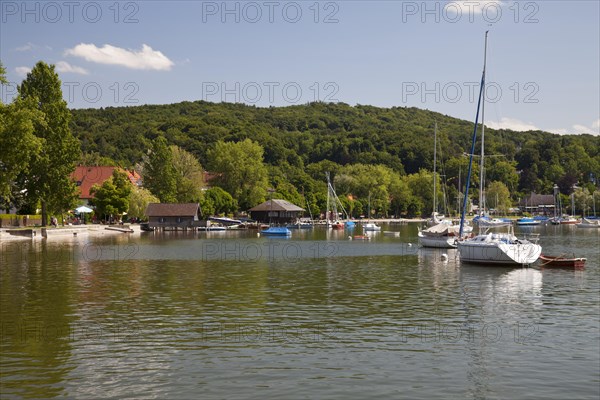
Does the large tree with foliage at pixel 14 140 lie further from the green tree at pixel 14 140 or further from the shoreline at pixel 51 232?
the shoreline at pixel 51 232

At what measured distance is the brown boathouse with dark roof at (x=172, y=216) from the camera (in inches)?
5044

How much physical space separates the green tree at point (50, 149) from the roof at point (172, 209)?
38.3 meters

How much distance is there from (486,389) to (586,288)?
24290 millimetres

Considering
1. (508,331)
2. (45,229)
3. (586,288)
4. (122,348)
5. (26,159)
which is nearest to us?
(122,348)

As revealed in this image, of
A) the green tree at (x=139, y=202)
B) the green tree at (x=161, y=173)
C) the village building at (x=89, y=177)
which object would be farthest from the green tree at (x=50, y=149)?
the village building at (x=89, y=177)

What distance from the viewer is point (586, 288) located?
129 feet

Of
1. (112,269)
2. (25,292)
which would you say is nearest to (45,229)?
(112,269)

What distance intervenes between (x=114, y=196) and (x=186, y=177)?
3282 cm

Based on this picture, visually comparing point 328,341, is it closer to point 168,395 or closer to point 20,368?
point 168,395

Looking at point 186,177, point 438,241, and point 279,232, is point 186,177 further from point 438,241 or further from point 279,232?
point 438,241

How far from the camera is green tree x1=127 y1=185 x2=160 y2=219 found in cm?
12888

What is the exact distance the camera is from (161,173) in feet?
449

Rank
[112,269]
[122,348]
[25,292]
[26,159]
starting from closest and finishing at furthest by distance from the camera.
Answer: [122,348]
[25,292]
[112,269]
[26,159]

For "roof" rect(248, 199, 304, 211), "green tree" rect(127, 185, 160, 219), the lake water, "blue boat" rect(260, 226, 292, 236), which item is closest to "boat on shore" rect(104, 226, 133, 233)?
"green tree" rect(127, 185, 160, 219)
